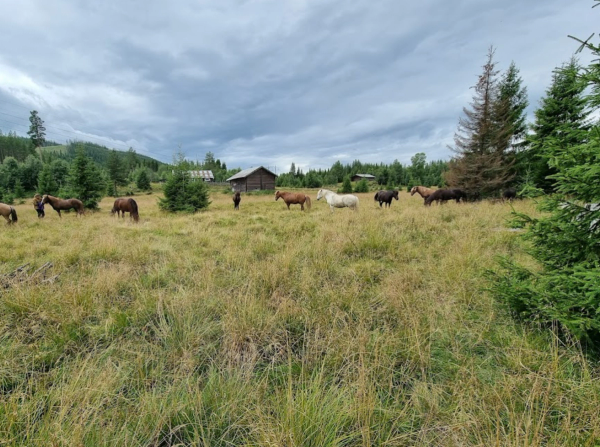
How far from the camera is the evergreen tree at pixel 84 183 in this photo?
18984mm

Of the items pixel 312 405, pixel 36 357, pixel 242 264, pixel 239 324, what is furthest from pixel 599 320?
pixel 36 357

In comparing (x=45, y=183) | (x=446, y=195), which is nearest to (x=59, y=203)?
(x=446, y=195)

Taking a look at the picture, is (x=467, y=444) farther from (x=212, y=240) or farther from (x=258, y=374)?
(x=212, y=240)

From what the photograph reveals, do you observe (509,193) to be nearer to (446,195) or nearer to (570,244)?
(446,195)

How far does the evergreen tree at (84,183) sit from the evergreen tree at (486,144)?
97.9 ft

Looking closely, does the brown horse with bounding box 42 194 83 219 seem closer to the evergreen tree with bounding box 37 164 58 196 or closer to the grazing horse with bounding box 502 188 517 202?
the evergreen tree with bounding box 37 164 58 196

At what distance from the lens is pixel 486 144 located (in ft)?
53.8

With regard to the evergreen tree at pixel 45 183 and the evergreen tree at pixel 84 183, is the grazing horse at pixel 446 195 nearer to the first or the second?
the evergreen tree at pixel 84 183

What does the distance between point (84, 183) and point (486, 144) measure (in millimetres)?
32315

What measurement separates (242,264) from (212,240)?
247 centimetres

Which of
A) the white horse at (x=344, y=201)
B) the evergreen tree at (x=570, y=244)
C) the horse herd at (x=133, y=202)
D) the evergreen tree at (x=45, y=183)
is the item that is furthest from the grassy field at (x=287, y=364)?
the evergreen tree at (x=45, y=183)

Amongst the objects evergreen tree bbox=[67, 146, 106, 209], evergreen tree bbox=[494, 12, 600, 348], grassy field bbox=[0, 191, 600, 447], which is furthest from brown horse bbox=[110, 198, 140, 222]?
evergreen tree bbox=[494, 12, 600, 348]

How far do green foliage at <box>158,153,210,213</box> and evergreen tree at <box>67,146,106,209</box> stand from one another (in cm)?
708

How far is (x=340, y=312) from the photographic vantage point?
2680 millimetres
